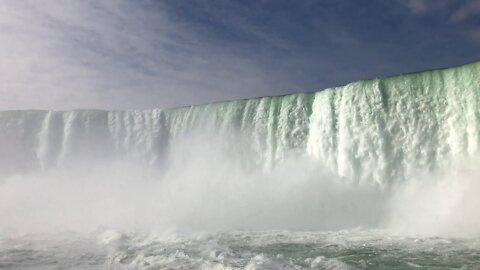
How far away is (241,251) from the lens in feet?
34.9

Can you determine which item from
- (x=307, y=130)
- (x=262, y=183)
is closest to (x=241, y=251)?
(x=262, y=183)

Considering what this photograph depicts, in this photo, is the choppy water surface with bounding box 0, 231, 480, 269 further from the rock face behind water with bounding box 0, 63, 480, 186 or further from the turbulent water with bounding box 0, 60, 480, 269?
the rock face behind water with bounding box 0, 63, 480, 186

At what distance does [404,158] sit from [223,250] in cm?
712

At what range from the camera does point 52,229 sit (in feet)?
52.2

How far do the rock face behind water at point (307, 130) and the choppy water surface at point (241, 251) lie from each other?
10.4ft

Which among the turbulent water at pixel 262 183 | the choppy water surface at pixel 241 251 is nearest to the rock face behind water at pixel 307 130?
the turbulent water at pixel 262 183

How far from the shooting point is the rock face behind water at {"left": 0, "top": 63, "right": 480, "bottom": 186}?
47.7 ft

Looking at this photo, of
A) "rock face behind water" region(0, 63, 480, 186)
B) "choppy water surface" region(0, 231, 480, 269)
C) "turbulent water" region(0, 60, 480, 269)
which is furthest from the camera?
"rock face behind water" region(0, 63, 480, 186)

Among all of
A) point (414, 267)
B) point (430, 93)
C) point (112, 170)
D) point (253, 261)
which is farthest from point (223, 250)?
point (112, 170)

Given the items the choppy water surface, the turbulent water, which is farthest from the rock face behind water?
the choppy water surface

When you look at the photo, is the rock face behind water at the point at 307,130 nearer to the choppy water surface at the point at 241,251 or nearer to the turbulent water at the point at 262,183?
the turbulent water at the point at 262,183

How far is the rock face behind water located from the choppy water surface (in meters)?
3.16

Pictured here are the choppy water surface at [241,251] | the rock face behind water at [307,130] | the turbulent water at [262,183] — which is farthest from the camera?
the rock face behind water at [307,130]

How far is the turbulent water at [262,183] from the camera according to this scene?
10.6 m
